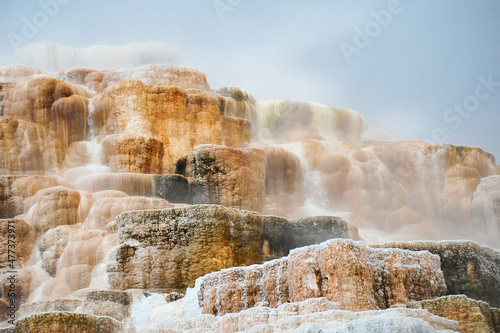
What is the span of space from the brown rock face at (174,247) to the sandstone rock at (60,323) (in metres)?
4.63

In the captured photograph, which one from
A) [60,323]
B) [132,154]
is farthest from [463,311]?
[132,154]

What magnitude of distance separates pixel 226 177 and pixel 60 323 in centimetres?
1202

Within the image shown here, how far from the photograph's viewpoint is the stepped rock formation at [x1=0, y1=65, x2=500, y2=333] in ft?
35.2

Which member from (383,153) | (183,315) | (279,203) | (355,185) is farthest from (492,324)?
(383,153)

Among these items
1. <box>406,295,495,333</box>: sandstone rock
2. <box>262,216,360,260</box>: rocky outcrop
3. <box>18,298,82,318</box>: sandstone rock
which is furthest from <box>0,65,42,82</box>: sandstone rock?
<box>406,295,495,333</box>: sandstone rock

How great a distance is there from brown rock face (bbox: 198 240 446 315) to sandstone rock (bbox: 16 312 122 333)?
2.40 metres

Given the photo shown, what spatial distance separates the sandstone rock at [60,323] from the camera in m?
10.3

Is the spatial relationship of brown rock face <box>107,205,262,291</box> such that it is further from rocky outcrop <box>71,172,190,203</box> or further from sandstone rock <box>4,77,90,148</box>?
sandstone rock <box>4,77,90,148</box>

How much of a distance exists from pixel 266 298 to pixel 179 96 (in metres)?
17.1

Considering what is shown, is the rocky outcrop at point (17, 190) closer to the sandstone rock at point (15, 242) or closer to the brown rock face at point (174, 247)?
the sandstone rock at point (15, 242)

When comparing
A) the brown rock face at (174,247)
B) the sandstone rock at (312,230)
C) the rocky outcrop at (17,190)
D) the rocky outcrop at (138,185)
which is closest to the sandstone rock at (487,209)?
the sandstone rock at (312,230)

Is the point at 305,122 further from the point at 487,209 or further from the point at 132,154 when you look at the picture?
the point at 132,154

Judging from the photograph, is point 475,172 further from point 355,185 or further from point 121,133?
point 121,133

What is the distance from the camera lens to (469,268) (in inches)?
516
